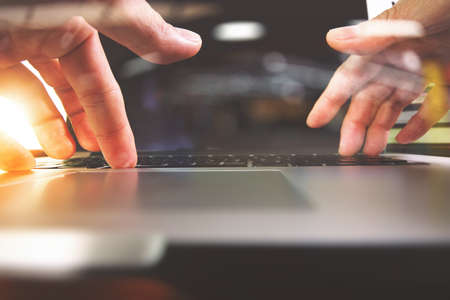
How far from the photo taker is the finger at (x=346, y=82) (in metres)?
0.71

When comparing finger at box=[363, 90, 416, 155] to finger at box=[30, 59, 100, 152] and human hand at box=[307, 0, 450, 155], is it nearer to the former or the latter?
human hand at box=[307, 0, 450, 155]

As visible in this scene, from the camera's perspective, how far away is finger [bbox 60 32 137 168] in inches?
17.7

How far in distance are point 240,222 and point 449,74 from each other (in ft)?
2.53

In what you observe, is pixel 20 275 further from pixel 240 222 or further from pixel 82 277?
pixel 240 222

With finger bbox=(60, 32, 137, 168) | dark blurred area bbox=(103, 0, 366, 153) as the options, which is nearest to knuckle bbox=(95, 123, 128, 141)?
finger bbox=(60, 32, 137, 168)

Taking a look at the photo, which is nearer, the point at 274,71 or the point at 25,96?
the point at 25,96

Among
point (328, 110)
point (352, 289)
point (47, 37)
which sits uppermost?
point (47, 37)

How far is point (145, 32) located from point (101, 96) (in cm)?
15

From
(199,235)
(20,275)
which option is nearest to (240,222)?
(199,235)

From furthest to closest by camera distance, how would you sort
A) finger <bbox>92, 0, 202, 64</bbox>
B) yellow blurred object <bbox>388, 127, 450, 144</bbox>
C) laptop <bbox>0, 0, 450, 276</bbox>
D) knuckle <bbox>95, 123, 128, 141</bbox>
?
yellow blurred object <bbox>388, 127, 450, 144</bbox> → knuckle <bbox>95, 123, 128, 141</bbox> → finger <bbox>92, 0, 202, 64</bbox> → laptop <bbox>0, 0, 450, 276</bbox>

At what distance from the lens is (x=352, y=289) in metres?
0.15

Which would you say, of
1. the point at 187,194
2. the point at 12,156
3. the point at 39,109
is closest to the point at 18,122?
the point at 39,109

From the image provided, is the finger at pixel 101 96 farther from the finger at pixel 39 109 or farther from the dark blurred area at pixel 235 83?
the dark blurred area at pixel 235 83

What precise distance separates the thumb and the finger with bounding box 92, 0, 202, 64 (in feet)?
0.98
